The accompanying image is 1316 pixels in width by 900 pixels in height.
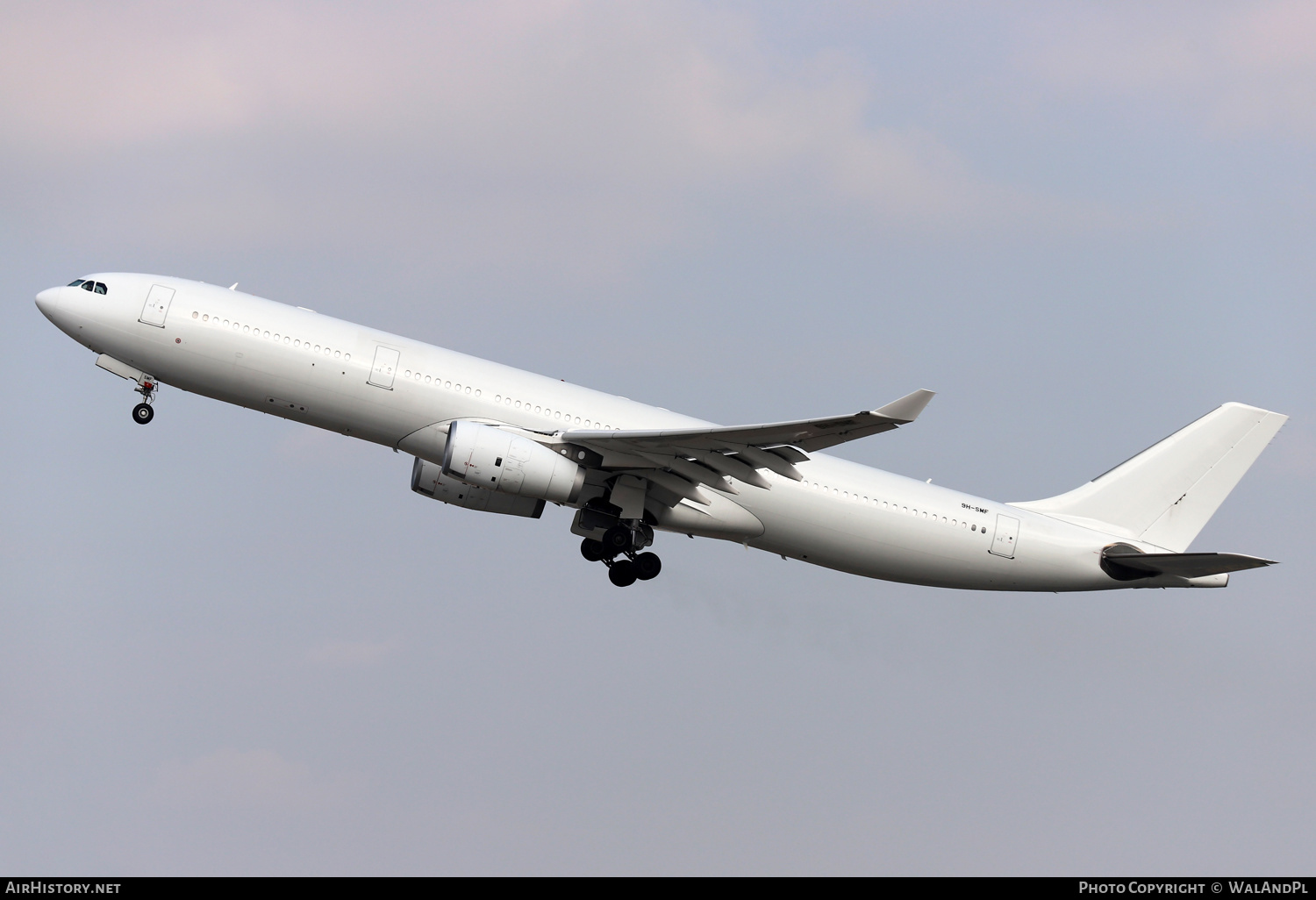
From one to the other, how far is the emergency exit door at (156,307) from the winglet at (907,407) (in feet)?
58.3

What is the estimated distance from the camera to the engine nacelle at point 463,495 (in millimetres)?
36188

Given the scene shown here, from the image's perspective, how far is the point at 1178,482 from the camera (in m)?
39.1

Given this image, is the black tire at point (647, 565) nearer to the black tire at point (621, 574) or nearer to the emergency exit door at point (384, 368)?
the black tire at point (621, 574)

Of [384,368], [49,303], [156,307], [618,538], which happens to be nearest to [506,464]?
[384,368]

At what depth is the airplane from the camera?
3231 cm

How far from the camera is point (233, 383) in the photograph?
107 ft

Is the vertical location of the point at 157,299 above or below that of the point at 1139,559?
above

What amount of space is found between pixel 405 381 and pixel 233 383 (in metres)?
4.24

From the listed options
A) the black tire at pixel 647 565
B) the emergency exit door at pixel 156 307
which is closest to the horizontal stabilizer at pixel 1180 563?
the black tire at pixel 647 565

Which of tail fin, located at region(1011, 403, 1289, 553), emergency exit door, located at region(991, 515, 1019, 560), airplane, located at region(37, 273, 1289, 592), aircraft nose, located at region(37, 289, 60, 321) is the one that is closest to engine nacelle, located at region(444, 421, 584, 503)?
airplane, located at region(37, 273, 1289, 592)

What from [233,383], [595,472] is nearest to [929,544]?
[595,472]

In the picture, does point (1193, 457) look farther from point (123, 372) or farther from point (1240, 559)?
point (123, 372)

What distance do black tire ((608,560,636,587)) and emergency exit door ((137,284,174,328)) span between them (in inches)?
532
